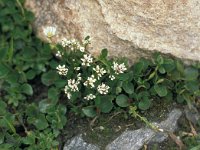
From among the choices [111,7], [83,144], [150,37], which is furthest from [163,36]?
[83,144]

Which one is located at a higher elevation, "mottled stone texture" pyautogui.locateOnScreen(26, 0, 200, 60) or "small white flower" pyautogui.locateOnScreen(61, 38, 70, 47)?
"mottled stone texture" pyautogui.locateOnScreen(26, 0, 200, 60)

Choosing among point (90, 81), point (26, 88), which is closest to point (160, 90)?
point (90, 81)

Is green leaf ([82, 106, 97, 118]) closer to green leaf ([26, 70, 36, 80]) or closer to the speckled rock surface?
the speckled rock surface

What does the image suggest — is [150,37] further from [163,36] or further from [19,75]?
[19,75]

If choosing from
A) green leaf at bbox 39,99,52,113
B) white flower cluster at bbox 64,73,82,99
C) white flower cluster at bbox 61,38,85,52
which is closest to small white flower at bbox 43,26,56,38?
white flower cluster at bbox 61,38,85,52

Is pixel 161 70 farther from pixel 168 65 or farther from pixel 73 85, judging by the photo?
pixel 73 85

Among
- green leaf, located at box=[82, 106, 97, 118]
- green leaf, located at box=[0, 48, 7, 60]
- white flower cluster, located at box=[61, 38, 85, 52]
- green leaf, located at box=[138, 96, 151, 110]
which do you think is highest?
green leaf, located at box=[0, 48, 7, 60]
